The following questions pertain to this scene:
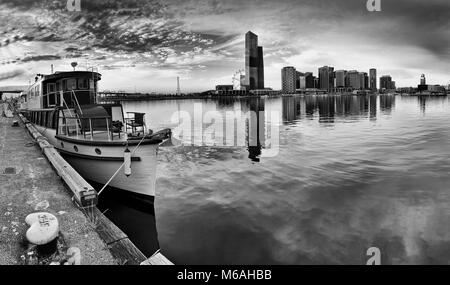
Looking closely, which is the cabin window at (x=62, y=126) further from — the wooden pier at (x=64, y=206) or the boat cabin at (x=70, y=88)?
the wooden pier at (x=64, y=206)

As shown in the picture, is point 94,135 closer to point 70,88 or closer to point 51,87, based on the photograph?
point 70,88

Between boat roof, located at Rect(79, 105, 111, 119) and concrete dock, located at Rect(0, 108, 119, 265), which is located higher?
boat roof, located at Rect(79, 105, 111, 119)

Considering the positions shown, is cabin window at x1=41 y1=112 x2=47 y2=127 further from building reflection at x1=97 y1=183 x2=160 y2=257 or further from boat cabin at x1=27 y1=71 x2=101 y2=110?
building reflection at x1=97 y1=183 x2=160 y2=257

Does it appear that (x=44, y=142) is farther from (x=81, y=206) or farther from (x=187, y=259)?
(x=187, y=259)

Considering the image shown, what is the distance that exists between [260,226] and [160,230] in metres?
4.53

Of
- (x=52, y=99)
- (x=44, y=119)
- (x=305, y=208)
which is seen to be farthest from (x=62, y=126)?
(x=305, y=208)

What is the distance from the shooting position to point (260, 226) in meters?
13.4

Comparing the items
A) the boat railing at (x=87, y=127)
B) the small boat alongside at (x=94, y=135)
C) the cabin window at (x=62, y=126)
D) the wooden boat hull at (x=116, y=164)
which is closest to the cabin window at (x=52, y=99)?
the small boat alongside at (x=94, y=135)

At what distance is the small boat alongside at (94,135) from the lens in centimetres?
1614

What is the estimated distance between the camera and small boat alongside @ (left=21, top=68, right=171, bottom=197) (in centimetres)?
1614

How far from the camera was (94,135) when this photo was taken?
1947 cm

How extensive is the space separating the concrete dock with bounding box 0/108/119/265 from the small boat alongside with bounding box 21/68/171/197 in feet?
7.29

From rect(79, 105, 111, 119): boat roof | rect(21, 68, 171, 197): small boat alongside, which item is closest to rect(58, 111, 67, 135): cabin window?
rect(21, 68, 171, 197): small boat alongside
